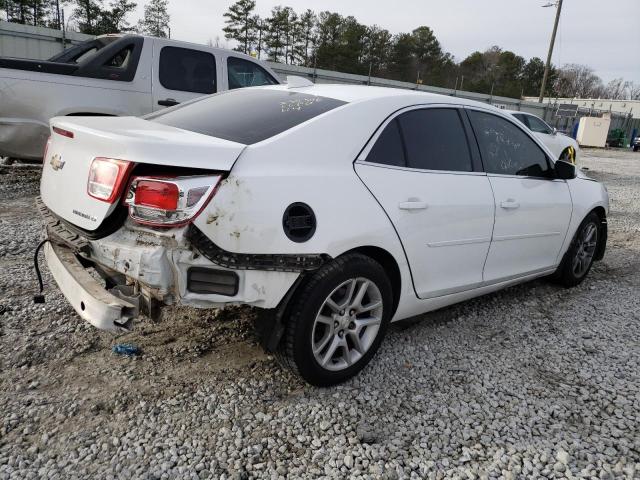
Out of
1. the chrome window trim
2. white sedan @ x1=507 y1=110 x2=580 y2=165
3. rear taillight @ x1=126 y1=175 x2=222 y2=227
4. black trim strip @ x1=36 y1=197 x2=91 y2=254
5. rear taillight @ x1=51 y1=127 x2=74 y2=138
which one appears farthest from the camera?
white sedan @ x1=507 y1=110 x2=580 y2=165

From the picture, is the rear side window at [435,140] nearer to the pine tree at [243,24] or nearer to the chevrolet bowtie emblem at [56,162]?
the chevrolet bowtie emblem at [56,162]

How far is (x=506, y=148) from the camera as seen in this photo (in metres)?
3.71

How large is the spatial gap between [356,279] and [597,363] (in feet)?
5.98

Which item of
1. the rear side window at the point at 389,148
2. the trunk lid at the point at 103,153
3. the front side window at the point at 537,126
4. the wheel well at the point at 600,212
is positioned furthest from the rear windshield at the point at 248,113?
the front side window at the point at 537,126

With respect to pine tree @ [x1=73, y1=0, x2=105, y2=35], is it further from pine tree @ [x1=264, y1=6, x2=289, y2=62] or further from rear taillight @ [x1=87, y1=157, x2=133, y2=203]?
rear taillight @ [x1=87, y1=157, x2=133, y2=203]

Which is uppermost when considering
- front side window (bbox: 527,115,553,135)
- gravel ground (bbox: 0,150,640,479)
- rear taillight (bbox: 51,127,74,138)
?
front side window (bbox: 527,115,553,135)

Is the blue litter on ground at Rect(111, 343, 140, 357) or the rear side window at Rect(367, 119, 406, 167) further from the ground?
the rear side window at Rect(367, 119, 406, 167)

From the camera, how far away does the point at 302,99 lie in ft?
9.87

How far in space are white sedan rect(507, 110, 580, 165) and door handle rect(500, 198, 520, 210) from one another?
9.56 meters

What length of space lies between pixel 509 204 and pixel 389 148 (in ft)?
3.84

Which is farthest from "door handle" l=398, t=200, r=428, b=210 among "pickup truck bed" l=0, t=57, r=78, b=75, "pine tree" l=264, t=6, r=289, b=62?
"pine tree" l=264, t=6, r=289, b=62

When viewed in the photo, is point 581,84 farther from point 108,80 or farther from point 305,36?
point 108,80

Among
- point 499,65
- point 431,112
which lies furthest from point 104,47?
point 499,65

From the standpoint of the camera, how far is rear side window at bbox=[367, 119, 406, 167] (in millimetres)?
2781
